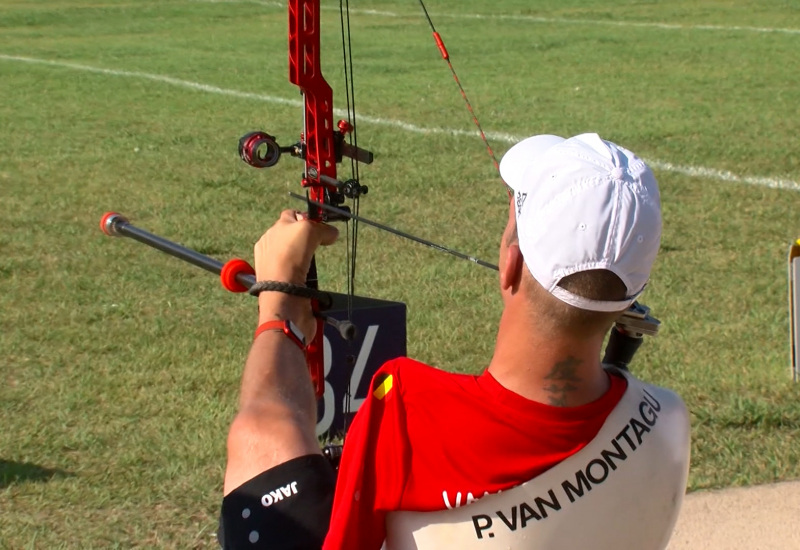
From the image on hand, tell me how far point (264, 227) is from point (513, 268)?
5721 mm

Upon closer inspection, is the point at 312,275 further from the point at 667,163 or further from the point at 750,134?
the point at 750,134

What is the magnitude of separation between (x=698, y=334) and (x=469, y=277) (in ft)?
4.53

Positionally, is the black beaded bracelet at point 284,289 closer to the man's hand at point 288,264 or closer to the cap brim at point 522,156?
the man's hand at point 288,264

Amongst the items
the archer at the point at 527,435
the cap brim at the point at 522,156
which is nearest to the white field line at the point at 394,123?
the cap brim at the point at 522,156

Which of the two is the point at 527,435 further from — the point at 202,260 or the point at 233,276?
the point at 202,260

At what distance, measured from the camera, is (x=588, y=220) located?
1597 mm

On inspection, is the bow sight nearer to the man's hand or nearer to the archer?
the man's hand

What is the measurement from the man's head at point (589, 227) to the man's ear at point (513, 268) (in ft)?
0.07

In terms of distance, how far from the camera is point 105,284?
6.17 meters

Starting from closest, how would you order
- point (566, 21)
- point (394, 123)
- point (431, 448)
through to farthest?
point (431, 448)
point (394, 123)
point (566, 21)

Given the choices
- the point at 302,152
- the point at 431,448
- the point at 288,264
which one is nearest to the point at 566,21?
the point at 302,152

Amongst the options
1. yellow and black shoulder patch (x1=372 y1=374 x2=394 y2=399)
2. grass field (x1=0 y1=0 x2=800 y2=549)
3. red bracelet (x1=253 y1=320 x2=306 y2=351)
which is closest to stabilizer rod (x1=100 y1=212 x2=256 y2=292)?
red bracelet (x1=253 y1=320 x2=306 y2=351)

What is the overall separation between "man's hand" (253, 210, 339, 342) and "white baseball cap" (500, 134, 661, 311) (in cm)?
51

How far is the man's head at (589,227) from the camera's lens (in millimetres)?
1587
